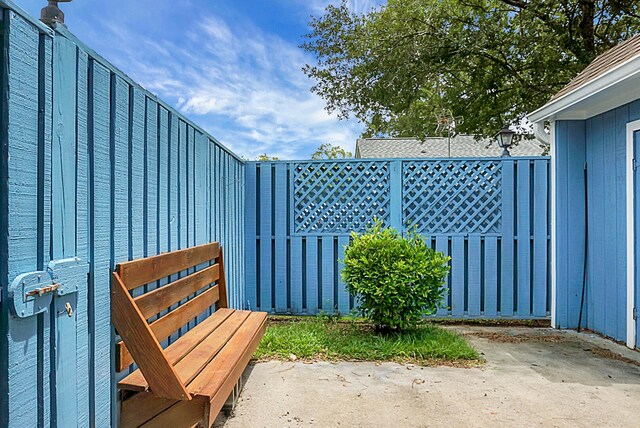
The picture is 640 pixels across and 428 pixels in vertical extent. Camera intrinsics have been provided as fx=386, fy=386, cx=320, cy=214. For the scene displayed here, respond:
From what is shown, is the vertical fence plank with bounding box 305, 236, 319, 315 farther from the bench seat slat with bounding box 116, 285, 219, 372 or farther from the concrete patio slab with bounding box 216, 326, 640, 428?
the bench seat slat with bounding box 116, 285, 219, 372

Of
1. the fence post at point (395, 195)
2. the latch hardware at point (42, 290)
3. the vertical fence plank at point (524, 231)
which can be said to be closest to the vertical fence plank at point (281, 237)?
the fence post at point (395, 195)

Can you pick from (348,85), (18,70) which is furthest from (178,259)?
(348,85)

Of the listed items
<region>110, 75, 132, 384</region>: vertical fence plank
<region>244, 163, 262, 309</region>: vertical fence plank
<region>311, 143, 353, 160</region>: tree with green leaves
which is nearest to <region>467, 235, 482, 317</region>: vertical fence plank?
<region>244, 163, 262, 309</region>: vertical fence plank

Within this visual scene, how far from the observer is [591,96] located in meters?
3.43

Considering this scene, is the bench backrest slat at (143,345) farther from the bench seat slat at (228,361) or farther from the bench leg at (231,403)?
Result: the bench leg at (231,403)

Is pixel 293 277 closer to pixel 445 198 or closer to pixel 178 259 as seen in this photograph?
pixel 445 198

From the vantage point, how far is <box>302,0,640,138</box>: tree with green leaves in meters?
7.54

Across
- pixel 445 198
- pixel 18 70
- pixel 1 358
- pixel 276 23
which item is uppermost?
pixel 276 23

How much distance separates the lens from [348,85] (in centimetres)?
932

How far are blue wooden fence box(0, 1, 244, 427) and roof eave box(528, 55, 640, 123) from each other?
3.38m

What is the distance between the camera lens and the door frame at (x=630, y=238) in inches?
133

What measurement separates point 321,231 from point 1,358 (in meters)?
3.49

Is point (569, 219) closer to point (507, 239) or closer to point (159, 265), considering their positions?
point (507, 239)

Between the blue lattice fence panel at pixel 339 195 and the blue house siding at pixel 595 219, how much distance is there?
6.20 ft
